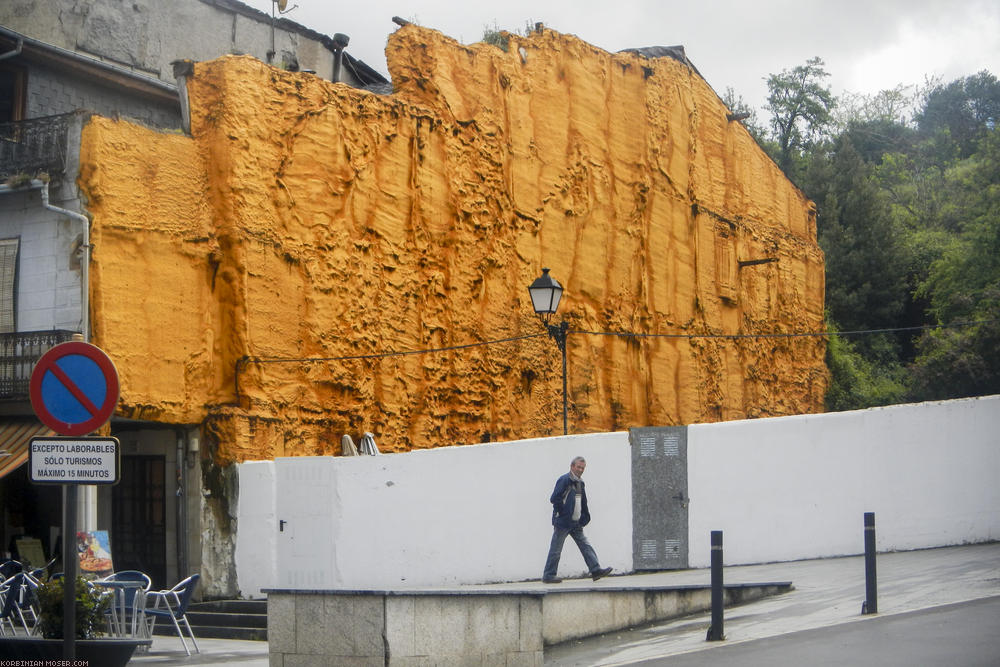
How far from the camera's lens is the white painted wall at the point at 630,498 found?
1552cm

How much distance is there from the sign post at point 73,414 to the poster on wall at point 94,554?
6.82m

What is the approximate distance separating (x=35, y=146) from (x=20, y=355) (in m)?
2.98

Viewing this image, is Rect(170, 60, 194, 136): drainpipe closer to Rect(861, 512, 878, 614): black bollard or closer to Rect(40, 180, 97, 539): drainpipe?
Rect(40, 180, 97, 539): drainpipe

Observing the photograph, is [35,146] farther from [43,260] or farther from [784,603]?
[784,603]

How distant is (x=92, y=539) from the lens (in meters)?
14.2

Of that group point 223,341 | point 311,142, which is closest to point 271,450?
point 223,341

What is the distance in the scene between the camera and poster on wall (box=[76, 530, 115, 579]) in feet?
45.8

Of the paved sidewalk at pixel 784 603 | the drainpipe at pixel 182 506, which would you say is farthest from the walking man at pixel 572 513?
the drainpipe at pixel 182 506

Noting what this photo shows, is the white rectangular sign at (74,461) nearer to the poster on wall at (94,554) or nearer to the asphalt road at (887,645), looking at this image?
the asphalt road at (887,645)

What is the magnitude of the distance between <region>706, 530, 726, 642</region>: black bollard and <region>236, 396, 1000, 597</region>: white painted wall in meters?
5.25

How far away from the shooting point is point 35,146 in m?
16.7

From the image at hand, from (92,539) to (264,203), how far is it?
594 cm

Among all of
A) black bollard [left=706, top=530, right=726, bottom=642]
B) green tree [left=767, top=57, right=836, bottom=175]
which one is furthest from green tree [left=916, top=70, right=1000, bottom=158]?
black bollard [left=706, top=530, right=726, bottom=642]

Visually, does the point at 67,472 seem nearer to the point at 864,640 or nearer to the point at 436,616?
the point at 436,616
